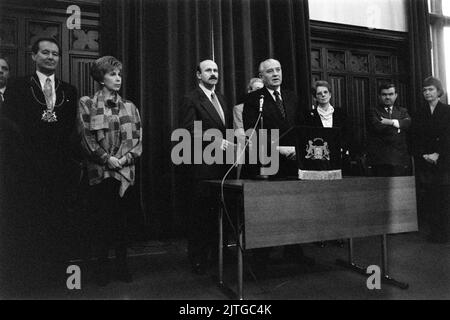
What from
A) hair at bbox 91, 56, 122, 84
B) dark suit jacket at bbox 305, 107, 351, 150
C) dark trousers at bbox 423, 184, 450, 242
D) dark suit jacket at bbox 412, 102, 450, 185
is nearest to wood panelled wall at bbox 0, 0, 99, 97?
hair at bbox 91, 56, 122, 84

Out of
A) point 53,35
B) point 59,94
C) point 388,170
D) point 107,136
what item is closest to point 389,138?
point 388,170

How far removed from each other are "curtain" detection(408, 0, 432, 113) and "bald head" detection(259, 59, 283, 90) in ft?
9.24

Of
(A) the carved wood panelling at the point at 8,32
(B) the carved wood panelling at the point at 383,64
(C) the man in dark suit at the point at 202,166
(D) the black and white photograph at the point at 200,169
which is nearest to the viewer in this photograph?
(D) the black and white photograph at the point at 200,169

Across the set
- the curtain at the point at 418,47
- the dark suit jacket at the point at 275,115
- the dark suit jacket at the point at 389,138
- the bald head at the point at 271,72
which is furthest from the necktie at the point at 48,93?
the curtain at the point at 418,47

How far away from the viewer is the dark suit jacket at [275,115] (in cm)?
252

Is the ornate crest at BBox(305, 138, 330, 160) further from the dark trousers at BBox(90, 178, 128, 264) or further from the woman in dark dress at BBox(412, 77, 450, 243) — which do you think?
the woman in dark dress at BBox(412, 77, 450, 243)

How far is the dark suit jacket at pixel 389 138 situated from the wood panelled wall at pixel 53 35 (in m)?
2.52

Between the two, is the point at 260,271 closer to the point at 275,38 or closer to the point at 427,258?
the point at 427,258

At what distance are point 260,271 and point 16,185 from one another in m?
1.67

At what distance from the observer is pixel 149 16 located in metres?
3.44

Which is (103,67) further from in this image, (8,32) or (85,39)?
(8,32)

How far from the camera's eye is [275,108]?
2.55 meters

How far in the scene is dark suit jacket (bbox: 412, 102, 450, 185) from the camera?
11.2 ft

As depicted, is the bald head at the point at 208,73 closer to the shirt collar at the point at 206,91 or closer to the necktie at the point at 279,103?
the shirt collar at the point at 206,91
